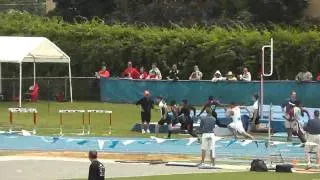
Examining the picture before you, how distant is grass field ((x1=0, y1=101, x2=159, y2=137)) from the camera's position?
1289 inches

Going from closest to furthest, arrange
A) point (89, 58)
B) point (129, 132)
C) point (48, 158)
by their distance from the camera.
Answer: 1. point (48, 158)
2. point (129, 132)
3. point (89, 58)

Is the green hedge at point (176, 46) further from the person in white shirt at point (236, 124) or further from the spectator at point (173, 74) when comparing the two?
the person in white shirt at point (236, 124)

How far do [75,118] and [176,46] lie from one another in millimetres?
11081

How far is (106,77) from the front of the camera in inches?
1731

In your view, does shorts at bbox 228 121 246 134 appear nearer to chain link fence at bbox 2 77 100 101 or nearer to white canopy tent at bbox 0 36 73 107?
white canopy tent at bbox 0 36 73 107

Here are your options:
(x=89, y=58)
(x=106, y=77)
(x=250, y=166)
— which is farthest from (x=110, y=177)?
(x=89, y=58)

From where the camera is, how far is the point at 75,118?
37.4 m


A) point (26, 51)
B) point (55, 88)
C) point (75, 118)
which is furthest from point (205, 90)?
point (55, 88)

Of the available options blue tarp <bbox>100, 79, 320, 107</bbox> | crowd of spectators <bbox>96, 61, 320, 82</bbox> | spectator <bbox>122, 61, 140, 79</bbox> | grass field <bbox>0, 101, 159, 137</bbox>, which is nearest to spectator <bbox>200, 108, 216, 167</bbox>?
grass field <bbox>0, 101, 159, 137</bbox>

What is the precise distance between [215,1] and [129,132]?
30008mm

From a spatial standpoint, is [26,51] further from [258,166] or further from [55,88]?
[258,166]

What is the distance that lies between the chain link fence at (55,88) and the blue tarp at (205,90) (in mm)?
1259

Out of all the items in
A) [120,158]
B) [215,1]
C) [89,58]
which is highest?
[215,1]

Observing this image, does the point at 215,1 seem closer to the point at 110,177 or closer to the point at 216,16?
the point at 216,16
